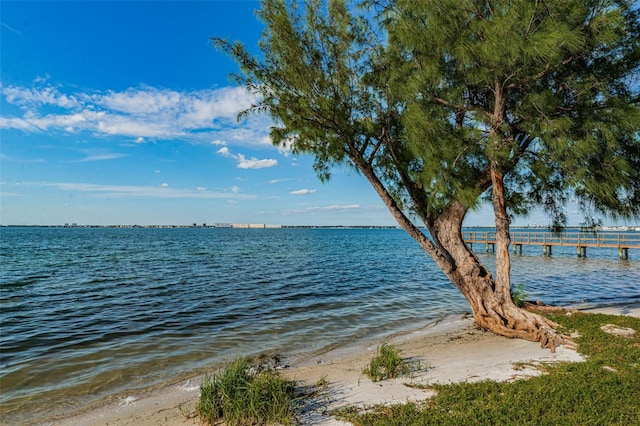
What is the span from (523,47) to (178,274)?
23.9m

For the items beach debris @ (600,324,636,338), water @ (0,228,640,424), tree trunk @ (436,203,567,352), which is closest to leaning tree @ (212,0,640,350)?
tree trunk @ (436,203,567,352)

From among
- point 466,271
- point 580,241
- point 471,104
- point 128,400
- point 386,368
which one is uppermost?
point 471,104

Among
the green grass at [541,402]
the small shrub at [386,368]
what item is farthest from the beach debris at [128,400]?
the small shrub at [386,368]

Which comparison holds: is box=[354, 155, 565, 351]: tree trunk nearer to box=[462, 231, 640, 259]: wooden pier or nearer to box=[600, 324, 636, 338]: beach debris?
box=[600, 324, 636, 338]: beach debris

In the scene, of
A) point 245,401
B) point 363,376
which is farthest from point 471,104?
point 245,401

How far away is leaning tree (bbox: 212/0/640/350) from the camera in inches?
268

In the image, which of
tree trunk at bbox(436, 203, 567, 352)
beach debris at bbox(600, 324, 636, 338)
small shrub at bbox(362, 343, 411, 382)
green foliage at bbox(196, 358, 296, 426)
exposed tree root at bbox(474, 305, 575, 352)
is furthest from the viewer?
tree trunk at bbox(436, 203, 567, 352)

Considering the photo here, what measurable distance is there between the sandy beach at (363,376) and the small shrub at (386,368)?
15 cm

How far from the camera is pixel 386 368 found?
6.45 metres

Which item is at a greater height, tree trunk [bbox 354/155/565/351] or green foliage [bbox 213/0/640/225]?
green foliage [bbox 213/0/640/225]

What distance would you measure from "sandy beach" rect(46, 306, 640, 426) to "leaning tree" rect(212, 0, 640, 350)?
3.26 feet

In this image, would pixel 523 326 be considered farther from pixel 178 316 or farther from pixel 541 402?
pixel 178 316

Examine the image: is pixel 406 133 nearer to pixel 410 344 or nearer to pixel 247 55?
pixel 247 55

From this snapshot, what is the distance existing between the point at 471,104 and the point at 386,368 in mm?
6352
